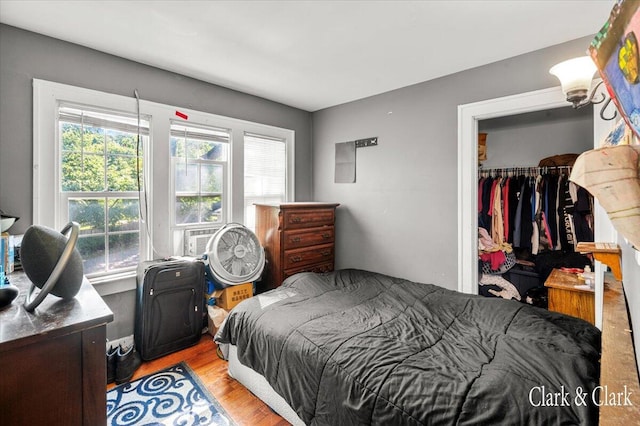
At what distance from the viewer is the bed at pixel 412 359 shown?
3.91ft

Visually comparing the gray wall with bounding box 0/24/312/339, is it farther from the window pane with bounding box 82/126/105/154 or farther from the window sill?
the window pane with bounding box 82/126/105/154

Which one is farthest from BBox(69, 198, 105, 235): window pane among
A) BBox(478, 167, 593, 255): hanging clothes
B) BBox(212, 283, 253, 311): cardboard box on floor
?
BBox(478, 167, 593, 255): hanging clothes

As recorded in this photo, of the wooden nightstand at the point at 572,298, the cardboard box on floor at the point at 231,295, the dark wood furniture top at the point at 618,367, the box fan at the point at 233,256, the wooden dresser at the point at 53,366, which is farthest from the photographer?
the cardboard box on floor at the point at 231,295

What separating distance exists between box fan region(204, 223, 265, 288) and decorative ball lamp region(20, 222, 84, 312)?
1.44m

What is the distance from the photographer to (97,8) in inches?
71.9

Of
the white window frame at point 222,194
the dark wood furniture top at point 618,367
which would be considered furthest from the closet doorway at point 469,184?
the white window frame at point 222,194

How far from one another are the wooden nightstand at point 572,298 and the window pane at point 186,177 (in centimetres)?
340

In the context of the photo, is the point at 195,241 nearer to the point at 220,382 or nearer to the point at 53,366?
the point at 220,382

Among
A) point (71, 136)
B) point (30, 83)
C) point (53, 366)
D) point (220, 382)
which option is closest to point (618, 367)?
point (53, 366)

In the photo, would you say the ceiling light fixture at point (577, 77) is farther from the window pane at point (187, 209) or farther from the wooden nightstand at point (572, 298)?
the window pane at point (187, 209)

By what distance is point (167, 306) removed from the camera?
8.25ft

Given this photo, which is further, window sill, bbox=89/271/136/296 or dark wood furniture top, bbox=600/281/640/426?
window sill, bbox=89/271/136/296

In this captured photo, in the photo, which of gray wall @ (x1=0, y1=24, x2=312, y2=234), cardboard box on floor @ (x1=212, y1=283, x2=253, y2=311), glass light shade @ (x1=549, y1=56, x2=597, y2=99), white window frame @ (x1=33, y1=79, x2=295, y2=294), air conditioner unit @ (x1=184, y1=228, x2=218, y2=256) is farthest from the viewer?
air conditioner unit @ (x1=184, y1=228, x2=218, y2=256)

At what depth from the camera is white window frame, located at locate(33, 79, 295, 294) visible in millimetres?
2131
